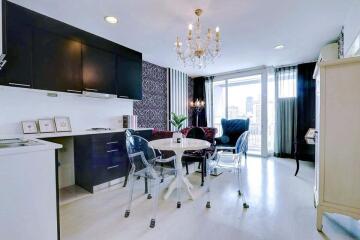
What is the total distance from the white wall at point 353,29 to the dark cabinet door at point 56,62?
3.59m

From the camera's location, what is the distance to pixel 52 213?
1.30 meters

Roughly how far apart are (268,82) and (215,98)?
66.0 inches

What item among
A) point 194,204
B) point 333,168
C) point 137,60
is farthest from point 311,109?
point 137,60

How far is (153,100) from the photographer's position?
4.66 m

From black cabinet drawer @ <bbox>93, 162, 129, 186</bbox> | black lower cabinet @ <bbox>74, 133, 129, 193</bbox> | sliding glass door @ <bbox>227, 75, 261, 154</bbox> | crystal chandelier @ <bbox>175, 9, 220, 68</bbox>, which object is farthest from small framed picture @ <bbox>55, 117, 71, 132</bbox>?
sliding glass door @ <bbox>227, 75, 261, 154</bbox>

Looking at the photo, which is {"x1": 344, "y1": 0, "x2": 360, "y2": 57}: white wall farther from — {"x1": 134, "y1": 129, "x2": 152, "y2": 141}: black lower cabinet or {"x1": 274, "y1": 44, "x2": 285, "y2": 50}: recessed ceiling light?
{"x1": 134, "y1": 129, "x2": 152, "y2": 141}: black lower cabinet

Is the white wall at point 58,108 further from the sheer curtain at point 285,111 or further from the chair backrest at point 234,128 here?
the sheer curtain at point 285,111

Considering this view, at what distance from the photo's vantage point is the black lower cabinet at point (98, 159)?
8.89 ft

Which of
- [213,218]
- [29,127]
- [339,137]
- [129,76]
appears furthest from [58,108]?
[339,137]

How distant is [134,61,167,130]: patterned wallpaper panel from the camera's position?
4357mm

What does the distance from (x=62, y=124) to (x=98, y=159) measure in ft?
2.51

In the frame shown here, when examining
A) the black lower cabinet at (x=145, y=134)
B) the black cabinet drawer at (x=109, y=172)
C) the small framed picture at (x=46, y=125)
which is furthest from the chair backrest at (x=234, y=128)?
the small framed picture at (x=46, y=125)

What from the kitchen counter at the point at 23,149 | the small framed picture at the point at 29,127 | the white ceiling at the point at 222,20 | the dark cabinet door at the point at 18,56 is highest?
the white ceiling at the point at 222,20

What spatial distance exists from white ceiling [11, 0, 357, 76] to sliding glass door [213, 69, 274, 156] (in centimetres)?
149
